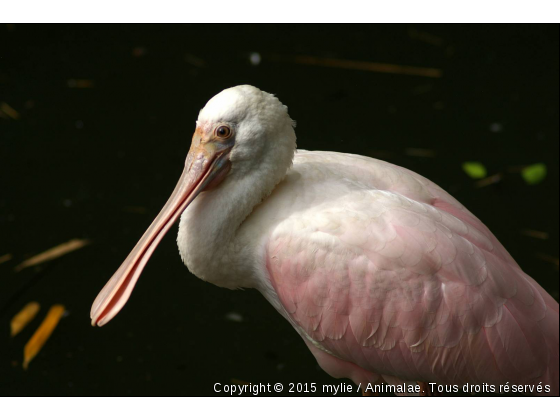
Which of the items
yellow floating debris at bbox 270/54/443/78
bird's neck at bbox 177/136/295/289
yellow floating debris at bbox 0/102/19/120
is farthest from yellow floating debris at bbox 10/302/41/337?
yellow floating debris at bbox 270/54/443/78

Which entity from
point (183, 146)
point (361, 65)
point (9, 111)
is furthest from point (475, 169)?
point (9, 111)

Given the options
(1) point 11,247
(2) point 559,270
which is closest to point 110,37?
(1) point 11,247

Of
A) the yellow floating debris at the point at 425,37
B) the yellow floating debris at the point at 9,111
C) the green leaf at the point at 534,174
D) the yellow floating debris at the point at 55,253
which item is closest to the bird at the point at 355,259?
the yellow floating debris at the point at 55,253

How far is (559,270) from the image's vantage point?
2.86 meters

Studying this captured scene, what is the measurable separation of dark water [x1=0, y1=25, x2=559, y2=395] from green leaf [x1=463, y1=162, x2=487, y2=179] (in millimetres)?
33

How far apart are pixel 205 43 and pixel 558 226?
195 cm

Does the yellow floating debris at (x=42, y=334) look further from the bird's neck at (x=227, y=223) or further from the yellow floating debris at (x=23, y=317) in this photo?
the bird's neck at (x=227, y=223)

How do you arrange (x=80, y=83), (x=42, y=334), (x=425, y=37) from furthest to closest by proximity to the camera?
(x=425, y=37)
(x=80, y=83)
(x=42, y=334)

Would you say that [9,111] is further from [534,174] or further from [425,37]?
[534,174]

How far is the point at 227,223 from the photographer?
1.91 meters

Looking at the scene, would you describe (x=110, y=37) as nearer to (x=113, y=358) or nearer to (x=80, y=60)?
(x=80, y=60)

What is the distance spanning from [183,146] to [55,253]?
81 cm

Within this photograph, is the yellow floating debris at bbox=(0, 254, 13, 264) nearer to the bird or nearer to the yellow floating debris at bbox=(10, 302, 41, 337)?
the yellow floating debris at bbox=(10, 302, 41, 337)

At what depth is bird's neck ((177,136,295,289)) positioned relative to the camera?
188 cm
